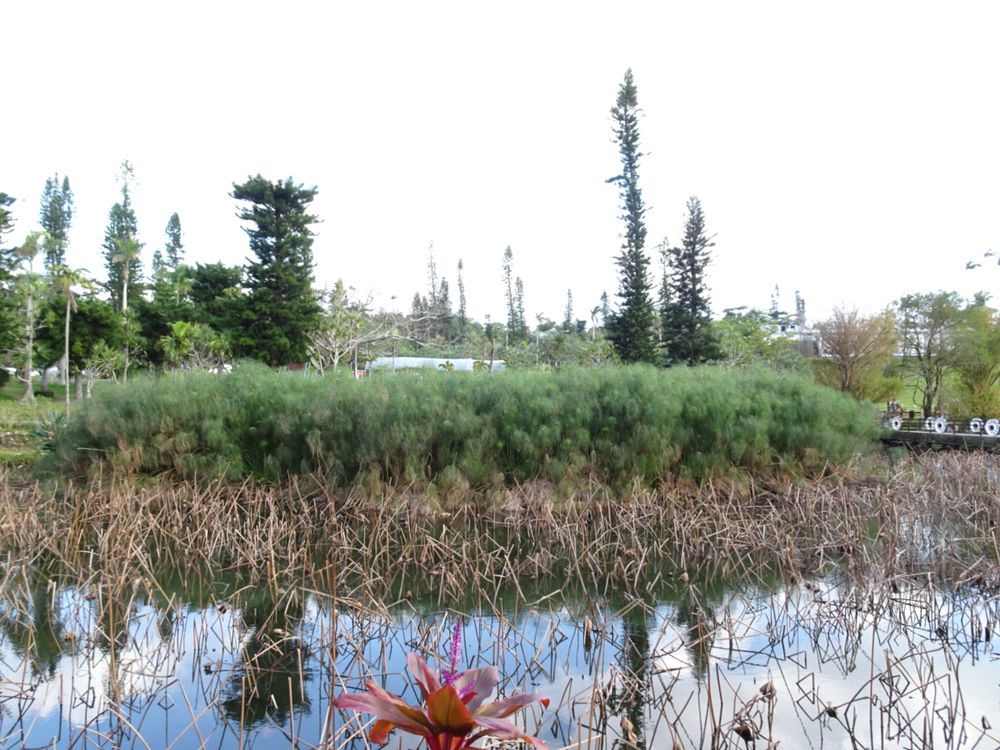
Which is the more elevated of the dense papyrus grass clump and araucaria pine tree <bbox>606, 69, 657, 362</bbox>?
araucaria pine tree <bbox>606, 69, 657, 362</bbox>

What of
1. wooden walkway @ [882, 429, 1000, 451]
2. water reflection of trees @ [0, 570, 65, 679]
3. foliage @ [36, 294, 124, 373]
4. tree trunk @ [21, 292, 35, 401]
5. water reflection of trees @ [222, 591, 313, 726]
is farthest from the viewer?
tree trunk @ [21, 292, 35, 401]

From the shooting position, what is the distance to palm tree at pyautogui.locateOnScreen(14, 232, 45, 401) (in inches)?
919

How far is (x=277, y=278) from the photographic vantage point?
21812mm

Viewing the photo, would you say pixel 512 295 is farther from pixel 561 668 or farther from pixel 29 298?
pixel 561 668

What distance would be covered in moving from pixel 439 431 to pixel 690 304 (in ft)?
56.1

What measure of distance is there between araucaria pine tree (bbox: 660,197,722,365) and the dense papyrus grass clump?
1445cm

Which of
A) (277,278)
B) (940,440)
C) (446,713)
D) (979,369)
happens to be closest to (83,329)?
(277,278)

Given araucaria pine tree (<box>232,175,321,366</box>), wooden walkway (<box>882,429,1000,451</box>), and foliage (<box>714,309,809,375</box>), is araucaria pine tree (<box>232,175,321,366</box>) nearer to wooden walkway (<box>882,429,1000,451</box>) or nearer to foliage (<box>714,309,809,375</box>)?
foliage (<box>714,309,809,375</box>)

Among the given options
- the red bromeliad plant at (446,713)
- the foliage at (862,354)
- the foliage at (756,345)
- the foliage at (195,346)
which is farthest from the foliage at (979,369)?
the red bromeliad plant at (446,713)

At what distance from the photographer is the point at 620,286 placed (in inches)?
996

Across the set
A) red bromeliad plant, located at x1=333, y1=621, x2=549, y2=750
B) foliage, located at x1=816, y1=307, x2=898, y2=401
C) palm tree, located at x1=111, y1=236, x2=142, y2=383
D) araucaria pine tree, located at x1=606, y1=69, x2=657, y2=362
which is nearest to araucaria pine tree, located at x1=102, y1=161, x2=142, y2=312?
palm tree, located at x1=111, y1=236, x2=142, y2=383

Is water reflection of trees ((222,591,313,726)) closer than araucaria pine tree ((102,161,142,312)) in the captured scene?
Yes

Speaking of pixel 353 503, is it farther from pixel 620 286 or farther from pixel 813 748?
pixel 620 286

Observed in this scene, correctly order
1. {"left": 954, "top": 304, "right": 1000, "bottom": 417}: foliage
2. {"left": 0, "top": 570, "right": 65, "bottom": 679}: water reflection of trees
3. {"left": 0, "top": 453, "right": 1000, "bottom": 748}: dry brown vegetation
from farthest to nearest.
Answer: {"left": 954, "top": 304, "right": 1000, "bottom": 417}: foliage → {"left": 0, "top": 570, "right": 65, "bottom": 679}: water reflection of trees → {"left": 0, "top": 453, "right": 1000, "bottom": 748}: dry brown vegetation
